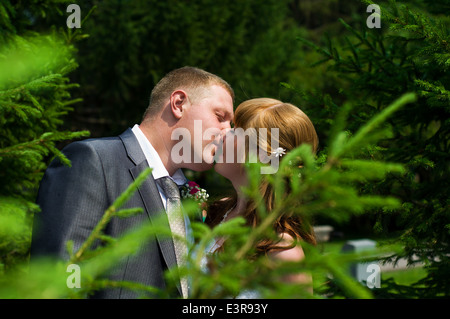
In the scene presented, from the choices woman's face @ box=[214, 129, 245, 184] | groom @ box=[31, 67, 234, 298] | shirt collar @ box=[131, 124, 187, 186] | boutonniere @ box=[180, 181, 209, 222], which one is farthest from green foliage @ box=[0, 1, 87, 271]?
woman's face @ box=[214, 129, 245, 184]

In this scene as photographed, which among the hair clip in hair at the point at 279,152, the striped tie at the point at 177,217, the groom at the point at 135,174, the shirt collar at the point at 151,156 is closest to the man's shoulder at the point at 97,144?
the groom at the point at 135,174

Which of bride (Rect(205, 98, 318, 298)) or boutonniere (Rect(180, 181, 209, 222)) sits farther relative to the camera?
boutonniere (Rect(180, 181, 209, 222))

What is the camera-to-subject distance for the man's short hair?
348 cm

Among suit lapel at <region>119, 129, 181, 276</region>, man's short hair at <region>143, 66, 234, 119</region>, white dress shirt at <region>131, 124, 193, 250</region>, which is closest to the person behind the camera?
suit lapel at <region>119, 129, 181, 276</region>

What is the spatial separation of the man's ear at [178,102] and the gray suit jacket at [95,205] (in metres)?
0.55

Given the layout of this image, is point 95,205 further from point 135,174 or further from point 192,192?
point 192,192

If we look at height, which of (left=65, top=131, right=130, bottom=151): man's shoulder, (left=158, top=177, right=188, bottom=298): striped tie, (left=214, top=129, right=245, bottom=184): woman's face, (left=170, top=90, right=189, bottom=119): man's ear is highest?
(left=170, top=90, right=189, bottom=119): man's ear

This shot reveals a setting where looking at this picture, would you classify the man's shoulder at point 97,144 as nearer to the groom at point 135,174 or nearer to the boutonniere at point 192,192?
the groom at point 135,174

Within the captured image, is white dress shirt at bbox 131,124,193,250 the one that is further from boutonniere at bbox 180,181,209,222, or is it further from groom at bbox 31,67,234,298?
boutonniere at bbox 180,181,209,222

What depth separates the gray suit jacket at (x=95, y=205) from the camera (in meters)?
2.61

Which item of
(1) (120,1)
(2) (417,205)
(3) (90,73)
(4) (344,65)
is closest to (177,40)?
(1) (120,1)

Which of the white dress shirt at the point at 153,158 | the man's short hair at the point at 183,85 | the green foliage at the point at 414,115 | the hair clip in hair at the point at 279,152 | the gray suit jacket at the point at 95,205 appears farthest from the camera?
the man's short hair at the point at 183,85

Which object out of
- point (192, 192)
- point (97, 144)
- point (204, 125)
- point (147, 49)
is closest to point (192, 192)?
point (192, 192)

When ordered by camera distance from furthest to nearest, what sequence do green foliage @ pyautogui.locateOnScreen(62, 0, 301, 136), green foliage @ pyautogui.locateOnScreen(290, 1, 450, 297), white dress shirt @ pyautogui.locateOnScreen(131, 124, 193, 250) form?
green foliage @ pyautogui.locateOnScreen(62, 0, 301, 136), green foliage @ pyautogui.locateOnScreen(290, 1, 450, 297), white dress shirt @ pyautogui.locateOnScreen(131, 124, 193, 250)
